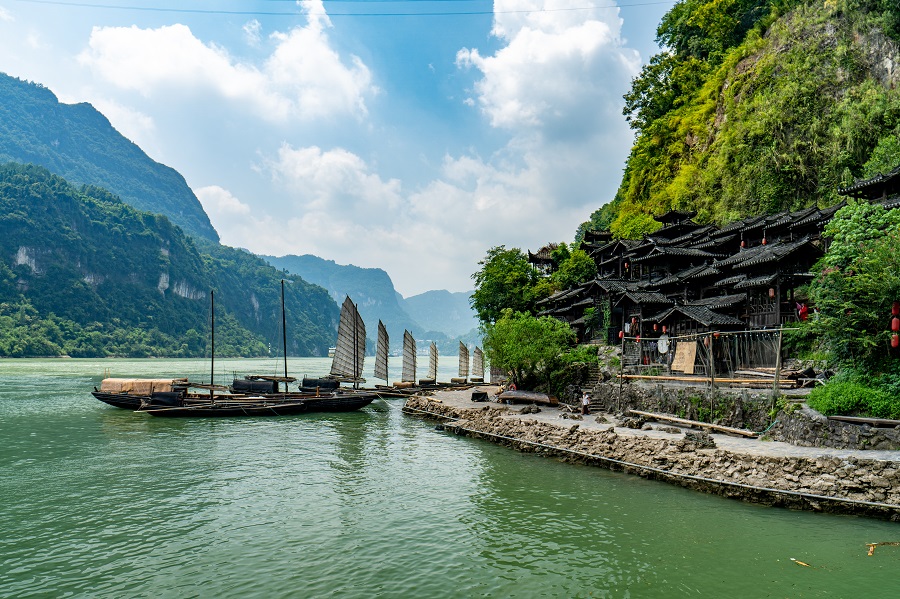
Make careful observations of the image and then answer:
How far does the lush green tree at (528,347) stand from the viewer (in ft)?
97.5

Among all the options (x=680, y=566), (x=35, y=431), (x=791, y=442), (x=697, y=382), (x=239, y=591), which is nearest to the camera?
(x=239, y=591)

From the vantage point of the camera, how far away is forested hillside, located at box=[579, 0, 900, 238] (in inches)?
1321

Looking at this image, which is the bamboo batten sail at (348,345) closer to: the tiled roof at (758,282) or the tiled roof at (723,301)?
the tiled roof at (723,301)

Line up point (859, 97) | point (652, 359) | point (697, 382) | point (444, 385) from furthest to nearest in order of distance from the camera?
point (444, 385) → point (859, 97) → point (652, 359) → point (697, 382)

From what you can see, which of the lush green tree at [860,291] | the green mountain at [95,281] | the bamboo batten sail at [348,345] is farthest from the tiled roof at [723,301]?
the green mountain at [95,281]

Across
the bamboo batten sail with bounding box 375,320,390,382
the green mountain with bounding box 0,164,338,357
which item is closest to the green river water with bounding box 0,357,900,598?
the bamboo batten sail with bounding box 375,320,390,382

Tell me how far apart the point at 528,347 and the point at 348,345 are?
16501 mm

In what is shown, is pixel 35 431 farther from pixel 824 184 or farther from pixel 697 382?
pixel 824 184

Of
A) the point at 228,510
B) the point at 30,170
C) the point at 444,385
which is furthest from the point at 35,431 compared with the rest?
the point at 30,170

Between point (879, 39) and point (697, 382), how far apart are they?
107ft

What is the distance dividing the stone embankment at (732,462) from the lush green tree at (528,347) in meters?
7.24

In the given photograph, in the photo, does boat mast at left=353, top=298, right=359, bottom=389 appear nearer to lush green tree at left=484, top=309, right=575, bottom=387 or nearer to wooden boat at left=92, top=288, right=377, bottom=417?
wooden boat at left=92, top=288, right=377, bottom=417

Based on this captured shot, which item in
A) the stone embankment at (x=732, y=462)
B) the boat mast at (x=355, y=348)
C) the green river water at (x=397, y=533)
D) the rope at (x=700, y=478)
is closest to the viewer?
the green river water at (x=397, y=533)

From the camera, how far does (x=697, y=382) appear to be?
813 inches
